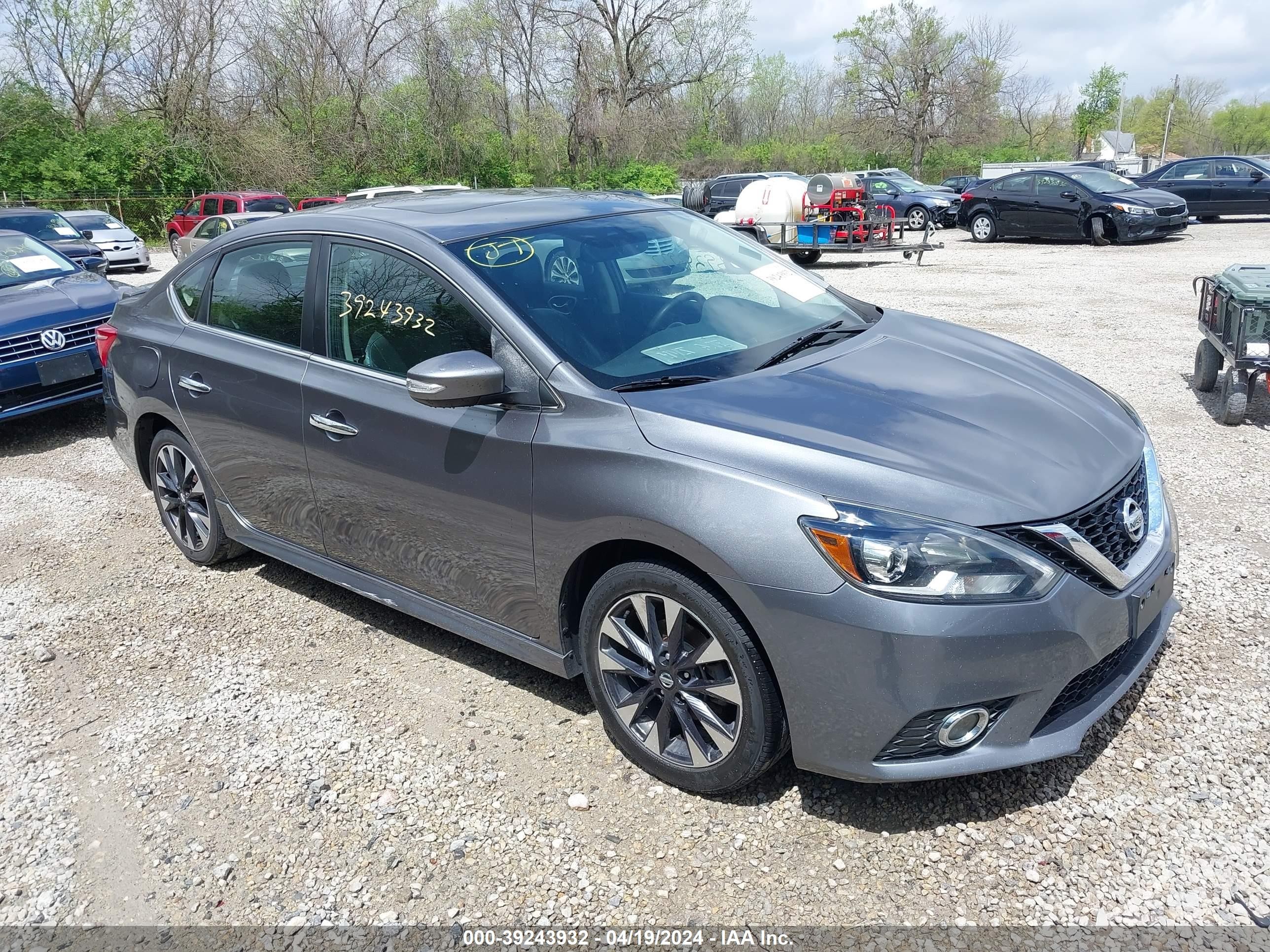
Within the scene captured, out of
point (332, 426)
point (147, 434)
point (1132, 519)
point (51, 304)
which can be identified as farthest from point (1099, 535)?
point (51, 304)

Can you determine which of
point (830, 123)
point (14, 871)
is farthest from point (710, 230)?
point (830, 123)

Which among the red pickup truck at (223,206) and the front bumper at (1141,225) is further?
the red pickup truck at (223,206)

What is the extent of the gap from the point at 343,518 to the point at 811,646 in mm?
2090

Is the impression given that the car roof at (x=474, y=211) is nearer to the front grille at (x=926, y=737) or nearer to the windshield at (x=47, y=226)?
the front grille at (x=926, y=737)

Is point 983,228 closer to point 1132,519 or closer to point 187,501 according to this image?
point 187,501

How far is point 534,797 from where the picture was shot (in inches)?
122

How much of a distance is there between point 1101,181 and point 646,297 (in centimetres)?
1922

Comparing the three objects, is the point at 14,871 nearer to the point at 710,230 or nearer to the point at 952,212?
the point at 710,230

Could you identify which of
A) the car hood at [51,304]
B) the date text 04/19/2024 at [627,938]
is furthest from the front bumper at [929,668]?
the car hood at [51,304]

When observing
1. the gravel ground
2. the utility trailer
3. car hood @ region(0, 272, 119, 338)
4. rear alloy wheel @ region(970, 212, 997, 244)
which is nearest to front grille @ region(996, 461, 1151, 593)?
the gravel ground

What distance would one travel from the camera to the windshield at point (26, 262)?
26.8 feet

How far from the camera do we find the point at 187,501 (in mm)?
4887

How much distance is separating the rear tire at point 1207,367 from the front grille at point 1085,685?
540 centimetres

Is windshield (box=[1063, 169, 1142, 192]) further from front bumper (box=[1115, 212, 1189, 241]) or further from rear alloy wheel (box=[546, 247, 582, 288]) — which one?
rear alloy wheel (box=[546, 247, 582, 288])
